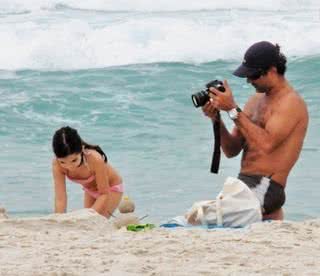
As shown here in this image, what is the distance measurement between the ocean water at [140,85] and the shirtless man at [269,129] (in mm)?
2329

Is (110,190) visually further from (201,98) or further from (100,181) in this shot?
(201,98)

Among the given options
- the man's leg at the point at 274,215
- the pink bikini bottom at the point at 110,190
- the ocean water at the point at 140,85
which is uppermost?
the man's leg at the point at 274,215

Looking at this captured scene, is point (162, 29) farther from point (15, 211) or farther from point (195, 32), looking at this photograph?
point (15, 211)

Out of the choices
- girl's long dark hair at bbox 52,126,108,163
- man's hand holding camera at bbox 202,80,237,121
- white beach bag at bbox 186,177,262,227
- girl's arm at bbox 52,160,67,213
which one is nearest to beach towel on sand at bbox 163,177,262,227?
white beach bag at bbox 186,177,262,227

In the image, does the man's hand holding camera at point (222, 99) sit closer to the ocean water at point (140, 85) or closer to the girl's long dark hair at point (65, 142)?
the girl's long dark hair at point (65, 142)

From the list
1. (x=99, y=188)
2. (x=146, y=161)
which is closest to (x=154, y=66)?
(x=146, y=161)

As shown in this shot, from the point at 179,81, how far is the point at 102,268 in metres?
10.8

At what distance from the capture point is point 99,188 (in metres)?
6.97

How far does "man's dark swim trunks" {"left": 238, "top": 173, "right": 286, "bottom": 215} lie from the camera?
616 centimetres

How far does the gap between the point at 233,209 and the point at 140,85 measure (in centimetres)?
941

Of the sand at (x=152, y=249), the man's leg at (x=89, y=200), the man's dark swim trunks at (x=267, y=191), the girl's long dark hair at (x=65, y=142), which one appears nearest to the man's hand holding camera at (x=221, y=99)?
the man's dark swim trunks at (x=267, y=191)

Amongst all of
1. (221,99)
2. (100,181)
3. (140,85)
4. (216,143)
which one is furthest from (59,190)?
(140,85)

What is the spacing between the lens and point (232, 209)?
6.01 metres

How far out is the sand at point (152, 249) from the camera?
4848mm
